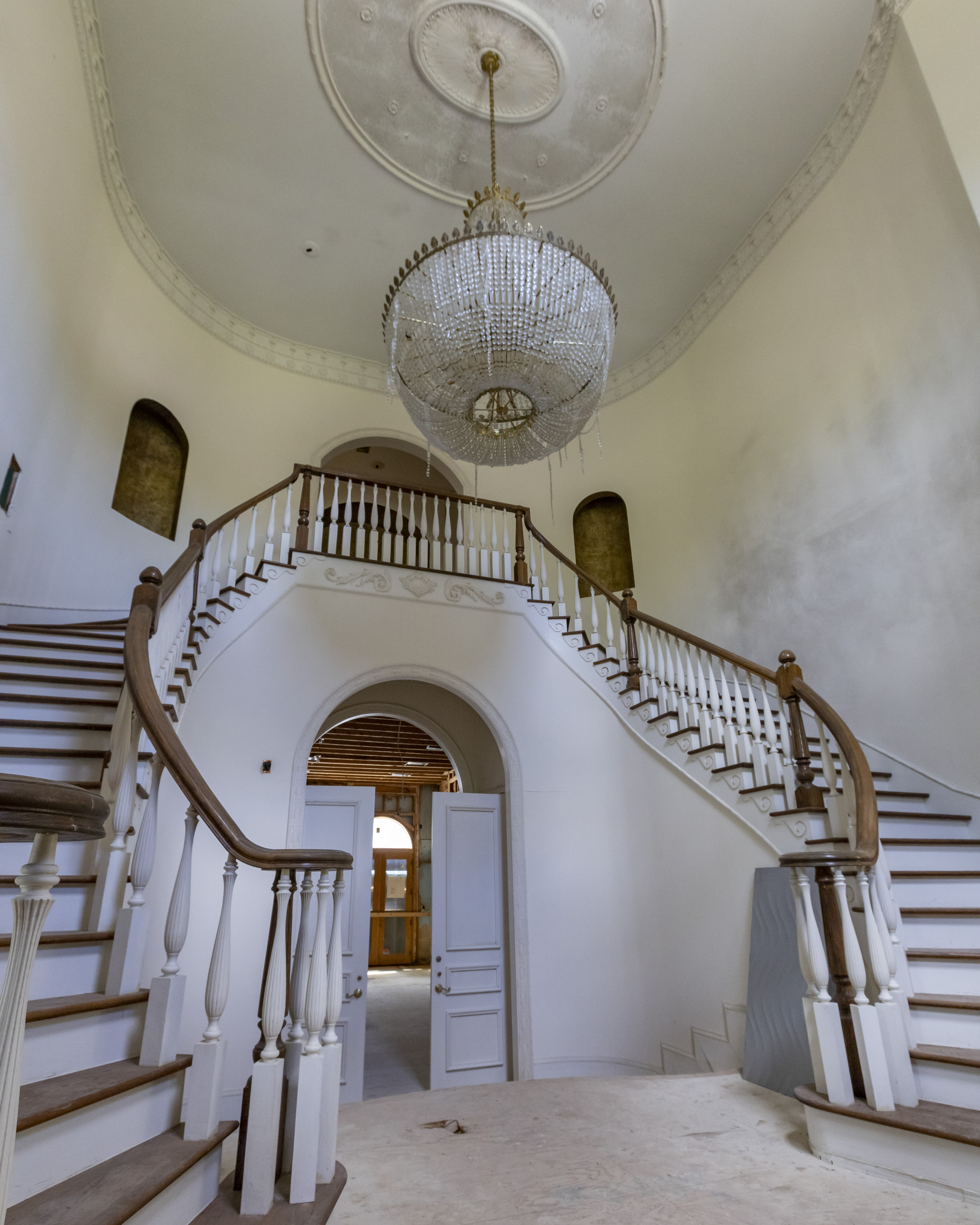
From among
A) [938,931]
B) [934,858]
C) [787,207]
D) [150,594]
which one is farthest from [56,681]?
[787,207]

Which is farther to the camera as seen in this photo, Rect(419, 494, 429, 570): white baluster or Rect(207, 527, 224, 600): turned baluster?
Rect(419, 494, 429, 570): white baluster

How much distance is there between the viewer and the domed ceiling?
5500 mm

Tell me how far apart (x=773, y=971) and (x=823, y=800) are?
0.99 m

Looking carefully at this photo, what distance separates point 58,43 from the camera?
5.04m

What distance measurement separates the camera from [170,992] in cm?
210

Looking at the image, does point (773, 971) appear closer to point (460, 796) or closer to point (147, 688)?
point (460, 796)

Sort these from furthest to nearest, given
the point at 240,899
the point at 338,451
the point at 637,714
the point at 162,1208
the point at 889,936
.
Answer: the point at 338,451 → the point at 637,714 → the point at 240,899 → the point at 889,936 → the point at 162,1208

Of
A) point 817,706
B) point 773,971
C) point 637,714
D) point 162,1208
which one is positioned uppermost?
point 637,714

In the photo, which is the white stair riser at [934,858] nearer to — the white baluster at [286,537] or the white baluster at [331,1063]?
the white baluster at [331,1063]

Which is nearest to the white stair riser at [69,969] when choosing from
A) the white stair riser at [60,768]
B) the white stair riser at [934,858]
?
the white stair riser at [60,768]

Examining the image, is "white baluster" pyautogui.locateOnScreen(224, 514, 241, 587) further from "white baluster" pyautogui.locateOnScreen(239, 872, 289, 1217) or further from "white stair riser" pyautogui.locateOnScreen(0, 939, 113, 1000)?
"white baluster" pyautogui.locateOnScreen(239, 872, 289, 1217)

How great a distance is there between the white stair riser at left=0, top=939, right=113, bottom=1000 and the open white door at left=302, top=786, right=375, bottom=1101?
2819mm

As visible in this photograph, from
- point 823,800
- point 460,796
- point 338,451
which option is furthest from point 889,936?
point 338,451

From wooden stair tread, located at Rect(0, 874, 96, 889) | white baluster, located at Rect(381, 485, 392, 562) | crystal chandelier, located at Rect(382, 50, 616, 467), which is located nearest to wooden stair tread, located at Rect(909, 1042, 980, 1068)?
wooden stair tread, located at Rect(0, 874, 96, 889)
